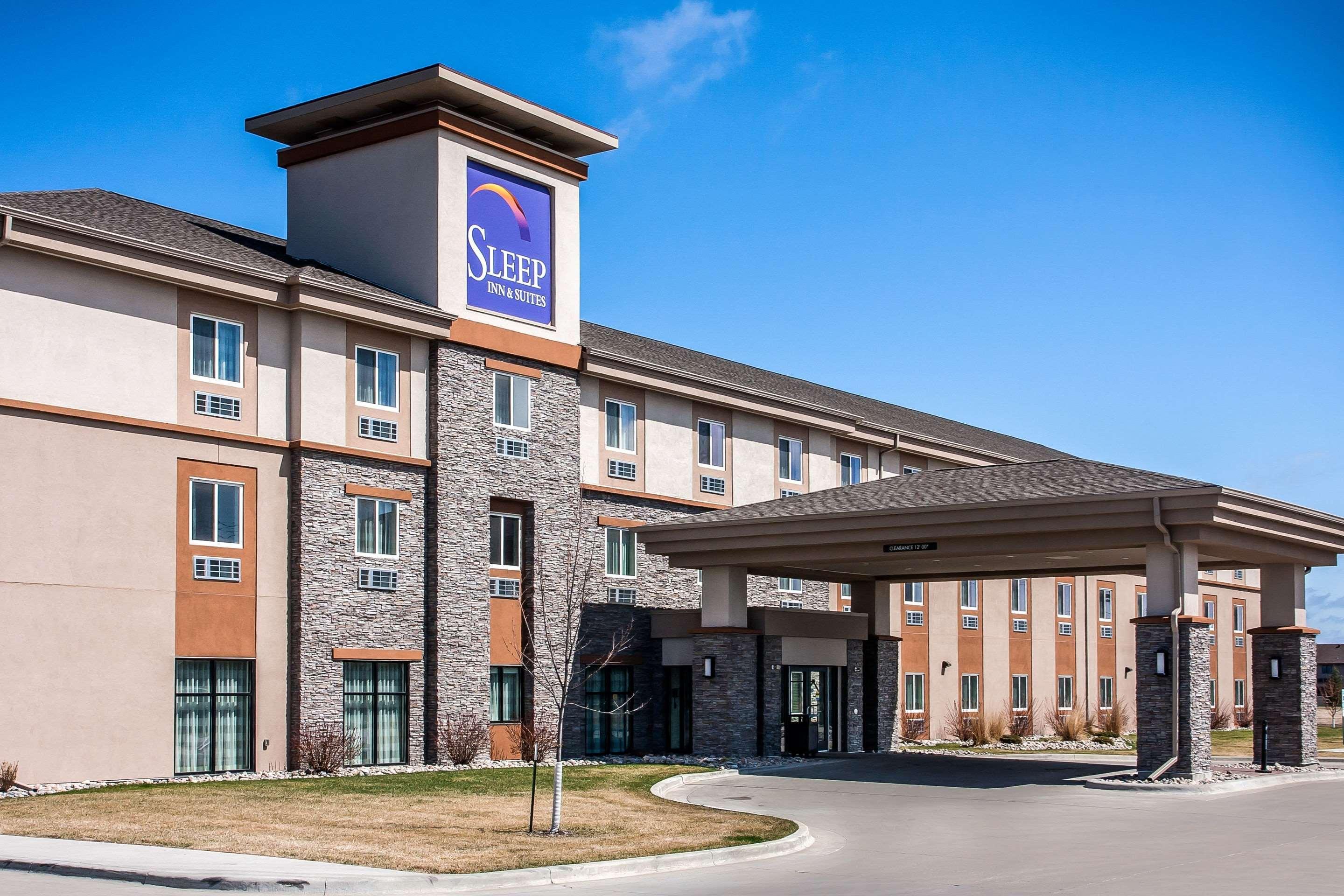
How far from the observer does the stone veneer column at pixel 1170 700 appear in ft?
89.6

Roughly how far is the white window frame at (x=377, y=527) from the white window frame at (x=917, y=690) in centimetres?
2014

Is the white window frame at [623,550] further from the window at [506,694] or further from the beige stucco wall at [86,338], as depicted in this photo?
the beige stucco wall at [86,338]

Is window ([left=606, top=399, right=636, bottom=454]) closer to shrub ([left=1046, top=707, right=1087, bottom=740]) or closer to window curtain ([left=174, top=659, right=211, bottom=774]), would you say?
window curtain ([left=174, top=659, right=211, bottom=774])

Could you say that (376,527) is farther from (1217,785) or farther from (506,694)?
(1217,785)

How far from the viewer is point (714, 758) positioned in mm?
32656

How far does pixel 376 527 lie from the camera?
1182 inches

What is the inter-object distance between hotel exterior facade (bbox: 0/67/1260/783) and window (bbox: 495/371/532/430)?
76 millimetres

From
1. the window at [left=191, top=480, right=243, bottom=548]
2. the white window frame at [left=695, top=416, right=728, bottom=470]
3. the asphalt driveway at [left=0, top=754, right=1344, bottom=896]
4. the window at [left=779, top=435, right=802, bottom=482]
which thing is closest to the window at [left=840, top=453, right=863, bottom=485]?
the window at [left=779, top=435, right=802, bottom=482]

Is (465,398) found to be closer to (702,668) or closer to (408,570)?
(408,570)

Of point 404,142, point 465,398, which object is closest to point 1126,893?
point 465,398

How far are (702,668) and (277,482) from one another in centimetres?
1082

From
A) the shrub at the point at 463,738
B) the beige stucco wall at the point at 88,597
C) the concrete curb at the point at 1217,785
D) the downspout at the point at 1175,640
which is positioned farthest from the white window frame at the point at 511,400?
the concrete curb at the point at 1217,785

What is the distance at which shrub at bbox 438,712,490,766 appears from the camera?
30484 mm

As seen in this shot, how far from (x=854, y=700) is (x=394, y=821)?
19.6 m
